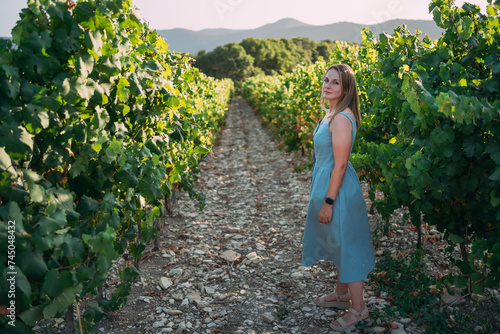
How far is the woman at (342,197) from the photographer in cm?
301

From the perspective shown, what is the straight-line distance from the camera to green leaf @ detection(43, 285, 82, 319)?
196 centimetres

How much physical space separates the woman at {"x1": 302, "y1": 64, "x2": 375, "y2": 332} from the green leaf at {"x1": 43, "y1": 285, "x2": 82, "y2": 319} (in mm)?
1961

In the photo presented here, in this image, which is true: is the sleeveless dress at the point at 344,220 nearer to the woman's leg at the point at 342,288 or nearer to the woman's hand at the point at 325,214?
the woman's hand at the point at 325,214

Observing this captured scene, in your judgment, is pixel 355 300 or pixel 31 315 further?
pixel 355 300

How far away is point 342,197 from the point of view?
310 cm

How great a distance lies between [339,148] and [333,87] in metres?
0.56

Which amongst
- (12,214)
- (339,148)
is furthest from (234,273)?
(12,214)

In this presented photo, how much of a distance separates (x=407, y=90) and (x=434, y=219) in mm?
1204

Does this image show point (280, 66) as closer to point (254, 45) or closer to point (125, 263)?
point (254, 45)

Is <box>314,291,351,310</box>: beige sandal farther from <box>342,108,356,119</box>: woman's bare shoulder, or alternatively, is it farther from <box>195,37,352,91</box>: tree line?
<box>195,37,352,91</box>: tree line

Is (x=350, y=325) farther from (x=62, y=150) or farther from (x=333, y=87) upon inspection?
(x=62, y=150)

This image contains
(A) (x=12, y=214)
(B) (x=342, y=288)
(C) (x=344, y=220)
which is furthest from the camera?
(B) (x=342, y=288)

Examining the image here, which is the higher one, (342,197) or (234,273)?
(342,197)

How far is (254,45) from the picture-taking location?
8344cm
